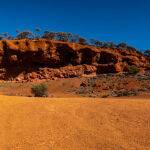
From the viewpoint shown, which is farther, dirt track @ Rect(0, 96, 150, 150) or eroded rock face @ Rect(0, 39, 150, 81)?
eroded rock face @ Rect(0, 39, 150, 81)

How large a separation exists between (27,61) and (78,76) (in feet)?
32.0

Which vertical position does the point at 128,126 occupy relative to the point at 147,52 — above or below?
below

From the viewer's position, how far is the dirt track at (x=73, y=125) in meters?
11.9

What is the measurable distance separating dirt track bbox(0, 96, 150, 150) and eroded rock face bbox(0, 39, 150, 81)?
160ft

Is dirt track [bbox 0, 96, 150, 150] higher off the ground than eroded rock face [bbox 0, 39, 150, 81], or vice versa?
eroded rock face [bbox 0, 39, 150, 81]

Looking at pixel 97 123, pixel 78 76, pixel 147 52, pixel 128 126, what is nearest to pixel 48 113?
pixel 97 123

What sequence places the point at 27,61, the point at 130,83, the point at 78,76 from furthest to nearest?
the point at 27,61, the point at 78,76, the point at 130,83

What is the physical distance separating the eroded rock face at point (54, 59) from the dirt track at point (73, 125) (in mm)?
48900

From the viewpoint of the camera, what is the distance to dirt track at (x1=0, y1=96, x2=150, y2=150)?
1191cm

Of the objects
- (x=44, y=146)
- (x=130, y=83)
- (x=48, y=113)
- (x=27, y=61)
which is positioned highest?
(x=27, y=61)

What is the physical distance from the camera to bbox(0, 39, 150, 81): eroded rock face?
2554 inches

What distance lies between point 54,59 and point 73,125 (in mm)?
53260

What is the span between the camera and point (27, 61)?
67.0 meters

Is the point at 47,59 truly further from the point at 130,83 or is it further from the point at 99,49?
the point at 130,83
